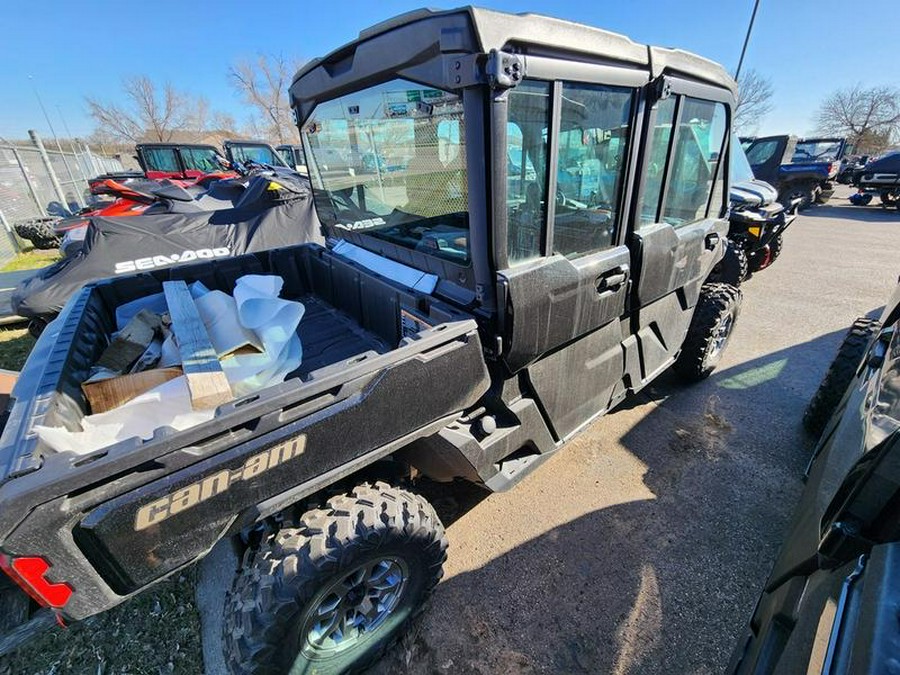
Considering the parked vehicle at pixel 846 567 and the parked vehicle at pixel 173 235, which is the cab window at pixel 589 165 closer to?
the parked vehicle at pixel 846 567

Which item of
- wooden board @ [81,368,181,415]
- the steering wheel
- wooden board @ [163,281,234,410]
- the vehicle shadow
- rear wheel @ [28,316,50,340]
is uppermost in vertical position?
the steering wheel

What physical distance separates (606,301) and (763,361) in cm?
325

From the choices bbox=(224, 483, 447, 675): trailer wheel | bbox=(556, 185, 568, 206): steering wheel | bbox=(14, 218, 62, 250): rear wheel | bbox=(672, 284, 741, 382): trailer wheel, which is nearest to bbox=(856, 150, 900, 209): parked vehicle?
bbox=(672, 284, 741, 382): trailer wheel

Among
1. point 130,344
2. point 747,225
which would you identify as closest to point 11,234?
point 130,344

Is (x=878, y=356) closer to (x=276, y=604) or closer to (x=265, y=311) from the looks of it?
(x=276, y=604)

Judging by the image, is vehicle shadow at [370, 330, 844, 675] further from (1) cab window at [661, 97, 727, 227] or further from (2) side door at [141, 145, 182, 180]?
(2) side door at [141, 145, 182, 180]

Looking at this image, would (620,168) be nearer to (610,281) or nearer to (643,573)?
(610,281)

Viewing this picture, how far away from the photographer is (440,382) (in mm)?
1691

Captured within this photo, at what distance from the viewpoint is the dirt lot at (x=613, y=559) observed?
196 cm

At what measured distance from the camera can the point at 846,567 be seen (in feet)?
3.58

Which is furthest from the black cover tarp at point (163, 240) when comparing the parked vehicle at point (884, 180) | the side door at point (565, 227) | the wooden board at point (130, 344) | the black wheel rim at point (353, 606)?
the parked vehicle at point (884, 180)

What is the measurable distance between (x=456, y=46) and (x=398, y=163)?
2.51ft

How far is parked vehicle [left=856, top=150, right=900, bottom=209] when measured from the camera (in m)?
14.2

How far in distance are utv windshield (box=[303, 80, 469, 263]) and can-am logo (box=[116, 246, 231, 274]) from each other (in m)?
3.29
